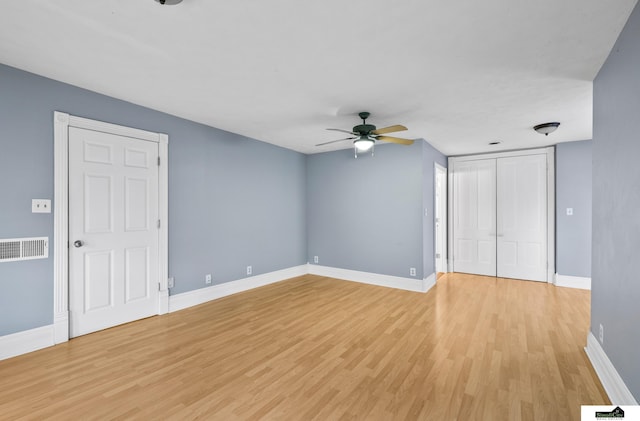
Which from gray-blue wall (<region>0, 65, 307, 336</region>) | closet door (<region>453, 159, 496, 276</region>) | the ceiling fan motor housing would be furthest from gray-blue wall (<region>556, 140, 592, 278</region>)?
gray-blue wall (<region>0, 65, 307, 336</region>)

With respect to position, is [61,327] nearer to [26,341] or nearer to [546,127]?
[26,341]

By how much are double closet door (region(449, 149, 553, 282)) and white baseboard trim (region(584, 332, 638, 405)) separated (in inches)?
127

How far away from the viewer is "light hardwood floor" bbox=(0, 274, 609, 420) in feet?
6.33

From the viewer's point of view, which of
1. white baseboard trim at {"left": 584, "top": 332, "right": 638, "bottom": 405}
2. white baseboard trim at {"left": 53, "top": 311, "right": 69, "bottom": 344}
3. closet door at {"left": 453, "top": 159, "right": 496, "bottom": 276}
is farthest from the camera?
closet door at {"left": 453, "top": 159, "right": 496, "bottom": 276}

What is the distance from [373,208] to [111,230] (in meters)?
4.01

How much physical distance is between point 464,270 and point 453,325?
3154 mm

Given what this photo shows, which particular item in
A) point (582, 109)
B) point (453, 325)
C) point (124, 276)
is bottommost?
point (453, 325)

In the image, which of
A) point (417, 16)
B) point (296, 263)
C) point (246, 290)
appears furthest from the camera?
point (296, 263)

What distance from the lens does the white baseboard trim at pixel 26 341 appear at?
2.49 meters

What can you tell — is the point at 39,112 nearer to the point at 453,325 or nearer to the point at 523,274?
the point at 453,325

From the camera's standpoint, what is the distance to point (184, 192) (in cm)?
392

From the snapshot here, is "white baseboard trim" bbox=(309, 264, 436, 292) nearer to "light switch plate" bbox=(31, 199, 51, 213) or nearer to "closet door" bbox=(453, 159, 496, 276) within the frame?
"closet door" bbox=(453, 159, 496, 276)

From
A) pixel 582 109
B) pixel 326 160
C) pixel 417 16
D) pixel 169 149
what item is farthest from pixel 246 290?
pixel 582 109

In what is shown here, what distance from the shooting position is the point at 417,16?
1.79 metres
